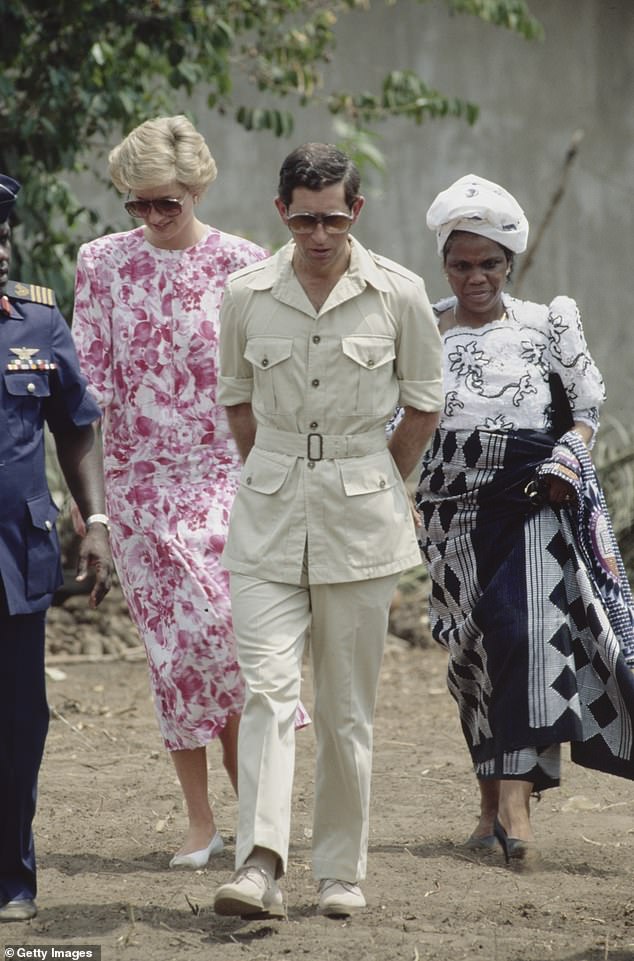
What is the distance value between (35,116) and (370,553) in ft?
13.7

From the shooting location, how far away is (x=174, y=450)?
5.17 metres

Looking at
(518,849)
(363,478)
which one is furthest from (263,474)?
(518,849)

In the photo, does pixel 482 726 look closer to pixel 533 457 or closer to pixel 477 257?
pixel 533 457

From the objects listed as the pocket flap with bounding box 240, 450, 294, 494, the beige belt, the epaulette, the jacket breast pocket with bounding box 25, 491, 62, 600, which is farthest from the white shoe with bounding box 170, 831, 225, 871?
the epaulette

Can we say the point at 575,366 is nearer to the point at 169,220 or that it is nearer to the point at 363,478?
the point at 363,478

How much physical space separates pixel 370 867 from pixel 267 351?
1.68 m

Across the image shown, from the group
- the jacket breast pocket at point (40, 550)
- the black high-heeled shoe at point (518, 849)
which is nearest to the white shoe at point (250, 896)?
the jacket breast pocket at point (40, 550)

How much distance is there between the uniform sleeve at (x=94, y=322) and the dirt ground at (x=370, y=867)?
4.80 ft

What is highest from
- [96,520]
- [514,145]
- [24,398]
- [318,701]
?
[514,145]

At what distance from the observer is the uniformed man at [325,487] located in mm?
4246

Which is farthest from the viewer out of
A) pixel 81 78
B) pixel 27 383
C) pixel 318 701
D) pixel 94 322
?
pixel 81 78

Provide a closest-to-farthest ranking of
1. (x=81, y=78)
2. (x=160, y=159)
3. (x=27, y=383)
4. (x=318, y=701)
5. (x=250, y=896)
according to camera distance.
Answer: (x=250, y=896)
(x=27, y=383)
(x=318, y=701)
(x=160, y=159)
(x=81, y=78)

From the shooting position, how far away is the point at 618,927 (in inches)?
173

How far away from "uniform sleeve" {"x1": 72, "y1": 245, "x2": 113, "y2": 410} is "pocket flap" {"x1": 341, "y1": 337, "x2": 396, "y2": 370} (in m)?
1.13
